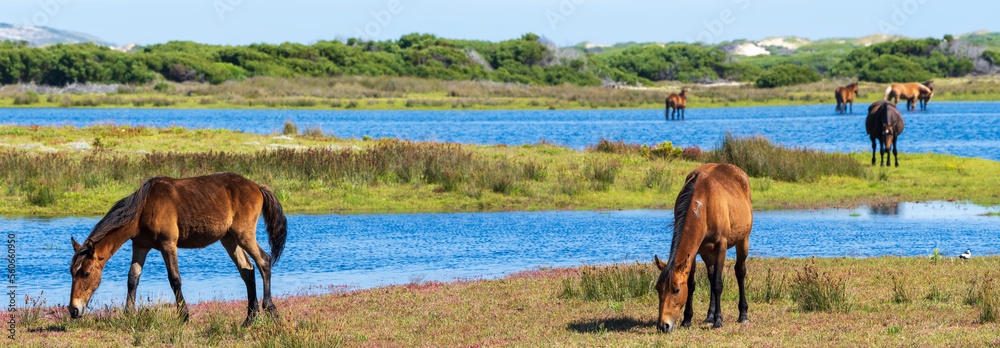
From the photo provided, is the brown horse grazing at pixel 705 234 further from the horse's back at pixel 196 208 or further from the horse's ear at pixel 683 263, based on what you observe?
the horse's back at pixel 196 208

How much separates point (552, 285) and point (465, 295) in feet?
4.16

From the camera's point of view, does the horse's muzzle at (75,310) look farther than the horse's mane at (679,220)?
Yes

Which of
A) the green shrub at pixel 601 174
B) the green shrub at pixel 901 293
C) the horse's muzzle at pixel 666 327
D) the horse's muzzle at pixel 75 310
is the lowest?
the green shrub at pixel 601 174

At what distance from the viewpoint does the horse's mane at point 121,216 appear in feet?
26.9

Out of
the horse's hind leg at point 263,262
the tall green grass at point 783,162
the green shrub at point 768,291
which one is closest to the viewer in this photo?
the horse's hind leg at point 263,262

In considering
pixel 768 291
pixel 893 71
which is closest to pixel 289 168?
pixel 768 291

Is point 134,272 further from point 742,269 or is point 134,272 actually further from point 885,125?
point 885,125

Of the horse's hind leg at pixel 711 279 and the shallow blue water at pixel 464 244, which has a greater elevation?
the horse's hind leg at pixel 711 279

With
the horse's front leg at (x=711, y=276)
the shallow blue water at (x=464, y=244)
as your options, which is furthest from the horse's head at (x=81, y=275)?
the horse's front leg at (x=711, y=276)

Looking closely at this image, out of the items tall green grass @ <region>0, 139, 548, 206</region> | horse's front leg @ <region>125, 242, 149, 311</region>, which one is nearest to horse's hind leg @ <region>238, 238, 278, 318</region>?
horse's front leg @ <region>125, 242, 149, 311</region>

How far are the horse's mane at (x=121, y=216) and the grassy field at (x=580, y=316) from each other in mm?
943

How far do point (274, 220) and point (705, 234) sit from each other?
4.43 m

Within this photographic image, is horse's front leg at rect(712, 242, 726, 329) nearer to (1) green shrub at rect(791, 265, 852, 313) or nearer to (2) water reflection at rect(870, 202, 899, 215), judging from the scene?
(1) green shrub at rect(791, 265, 852, 313)

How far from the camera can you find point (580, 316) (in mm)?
9578
